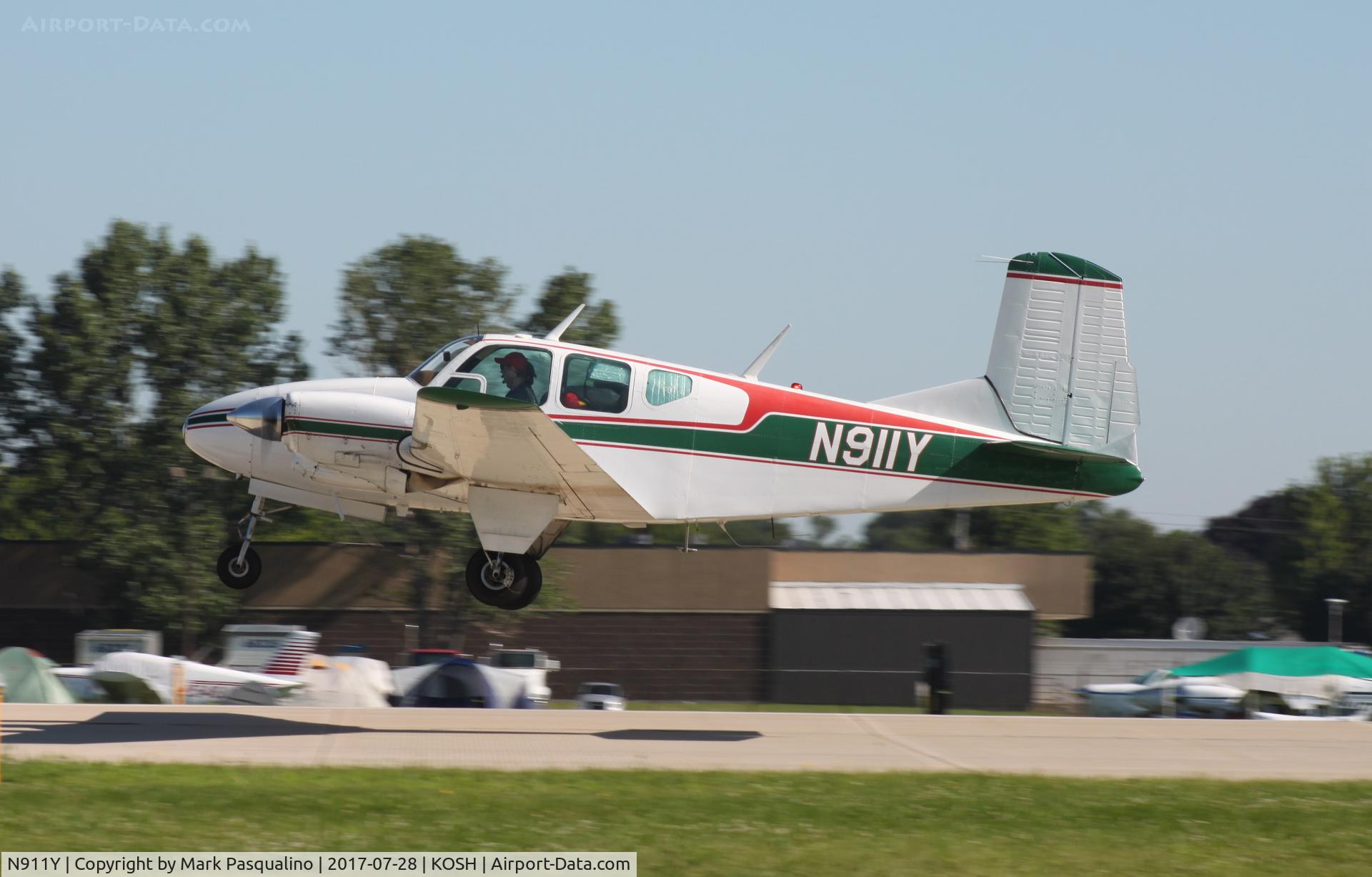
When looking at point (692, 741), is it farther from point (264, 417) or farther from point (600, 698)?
point (600, 698)

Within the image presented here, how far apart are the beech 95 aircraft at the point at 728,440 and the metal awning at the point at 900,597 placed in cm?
2429

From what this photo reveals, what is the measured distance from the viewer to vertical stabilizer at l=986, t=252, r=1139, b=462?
14.1 metres

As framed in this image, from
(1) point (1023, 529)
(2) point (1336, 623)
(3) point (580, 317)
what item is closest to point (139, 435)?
(3) point (580, 317)

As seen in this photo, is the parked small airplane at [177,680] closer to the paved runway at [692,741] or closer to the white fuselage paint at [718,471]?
the paved runway at [692,741]

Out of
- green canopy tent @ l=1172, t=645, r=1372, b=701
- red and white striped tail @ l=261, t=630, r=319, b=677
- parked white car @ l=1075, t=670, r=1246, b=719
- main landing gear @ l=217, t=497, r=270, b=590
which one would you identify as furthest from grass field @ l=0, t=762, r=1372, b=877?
green canopy tent @ l=1172, t=645, r=1372, b=701

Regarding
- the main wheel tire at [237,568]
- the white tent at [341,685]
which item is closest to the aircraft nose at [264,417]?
the main wheel tire at [237,568]

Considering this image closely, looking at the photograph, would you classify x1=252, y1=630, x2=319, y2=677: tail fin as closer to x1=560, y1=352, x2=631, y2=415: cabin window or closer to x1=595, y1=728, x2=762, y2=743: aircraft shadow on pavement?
x1=595, y1=728, x2=762, y2=743: aircraft shadow on pavement

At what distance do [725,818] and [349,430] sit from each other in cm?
604

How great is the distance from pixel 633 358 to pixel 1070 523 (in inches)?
2313

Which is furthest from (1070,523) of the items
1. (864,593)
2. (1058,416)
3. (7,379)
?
(1058,416)

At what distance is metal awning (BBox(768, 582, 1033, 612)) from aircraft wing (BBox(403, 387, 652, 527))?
25.0m

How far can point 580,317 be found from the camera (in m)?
35.2

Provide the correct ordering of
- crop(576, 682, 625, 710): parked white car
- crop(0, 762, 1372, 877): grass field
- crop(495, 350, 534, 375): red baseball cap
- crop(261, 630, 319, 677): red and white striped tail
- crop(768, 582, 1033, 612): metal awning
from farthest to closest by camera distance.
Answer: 1. crop(768, 582, 1033, 612): metal awning
2. crop(576, 682, 625, 710): parked white car
3. crop(261, 630, 319, 677): red and white striped tail
4. crop(495, 350, 534, 375): red baseball cap
5. crop(0, 762, 1372, 877): grass field

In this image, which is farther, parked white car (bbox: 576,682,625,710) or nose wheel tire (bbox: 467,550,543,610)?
parked white car (bbox: 576,682,625,710)
